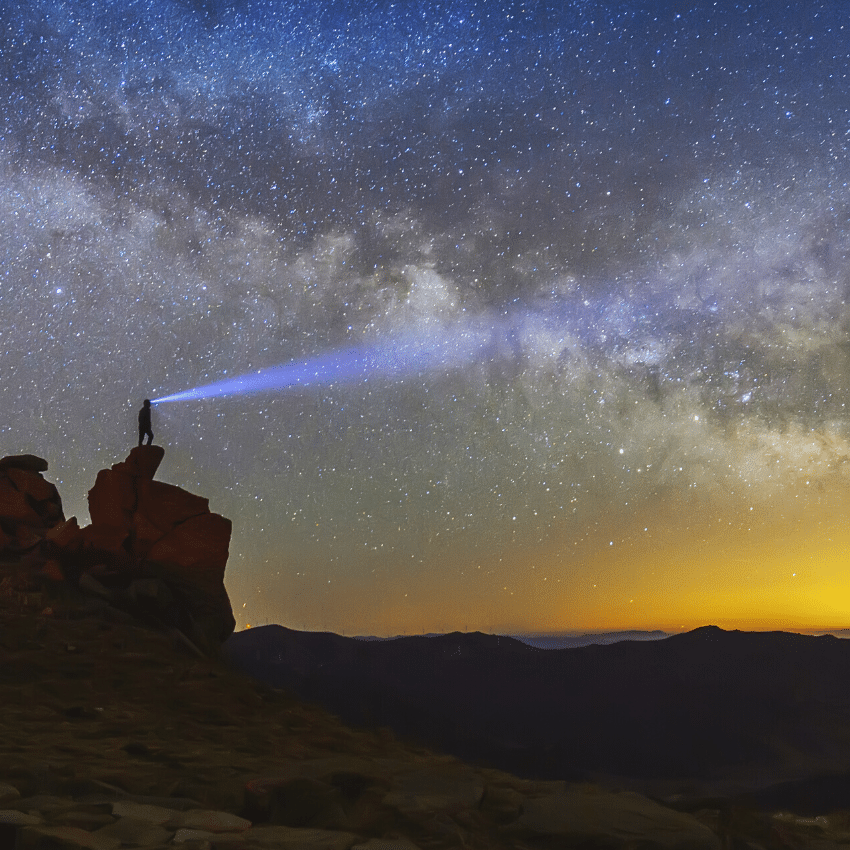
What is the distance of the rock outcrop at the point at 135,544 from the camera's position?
21766 mm

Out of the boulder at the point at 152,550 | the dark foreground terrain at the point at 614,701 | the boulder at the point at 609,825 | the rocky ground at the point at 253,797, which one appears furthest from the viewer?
the dark foreground terrain at the point at 614,701

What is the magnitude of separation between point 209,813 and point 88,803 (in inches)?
36.3

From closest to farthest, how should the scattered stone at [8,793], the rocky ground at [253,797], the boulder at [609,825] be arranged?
the rocky ground at [253,797] < the scattered stone at [8,793] < the boulder at [609,825]

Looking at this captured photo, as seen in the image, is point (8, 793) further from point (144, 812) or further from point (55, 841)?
point (55, 841)

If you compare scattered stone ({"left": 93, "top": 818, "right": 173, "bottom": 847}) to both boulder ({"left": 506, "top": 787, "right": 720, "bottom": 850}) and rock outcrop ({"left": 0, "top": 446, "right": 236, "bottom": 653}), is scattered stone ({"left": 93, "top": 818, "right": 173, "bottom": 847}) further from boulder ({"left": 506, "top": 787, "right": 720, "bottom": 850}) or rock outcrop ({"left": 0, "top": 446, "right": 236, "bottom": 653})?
rock outcrop ({"left": 0, "top": 446, "right": 236, "bottom": 653})

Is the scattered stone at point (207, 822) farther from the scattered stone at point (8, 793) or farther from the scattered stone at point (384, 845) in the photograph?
the scattered stone at point (8, 793)

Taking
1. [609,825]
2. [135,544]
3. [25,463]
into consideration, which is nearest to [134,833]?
[609,825]

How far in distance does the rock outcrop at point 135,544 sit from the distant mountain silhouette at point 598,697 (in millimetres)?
27821

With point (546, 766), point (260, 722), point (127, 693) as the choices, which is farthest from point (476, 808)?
point (546, 766)

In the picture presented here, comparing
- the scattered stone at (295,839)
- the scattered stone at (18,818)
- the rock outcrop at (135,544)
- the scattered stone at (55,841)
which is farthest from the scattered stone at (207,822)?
the rock outcrop at (135,544)

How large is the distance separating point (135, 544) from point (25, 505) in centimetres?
513

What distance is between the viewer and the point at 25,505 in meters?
25.1

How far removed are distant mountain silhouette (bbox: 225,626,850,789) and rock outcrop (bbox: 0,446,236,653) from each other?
27821mm

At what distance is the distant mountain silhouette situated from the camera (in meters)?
64.9
